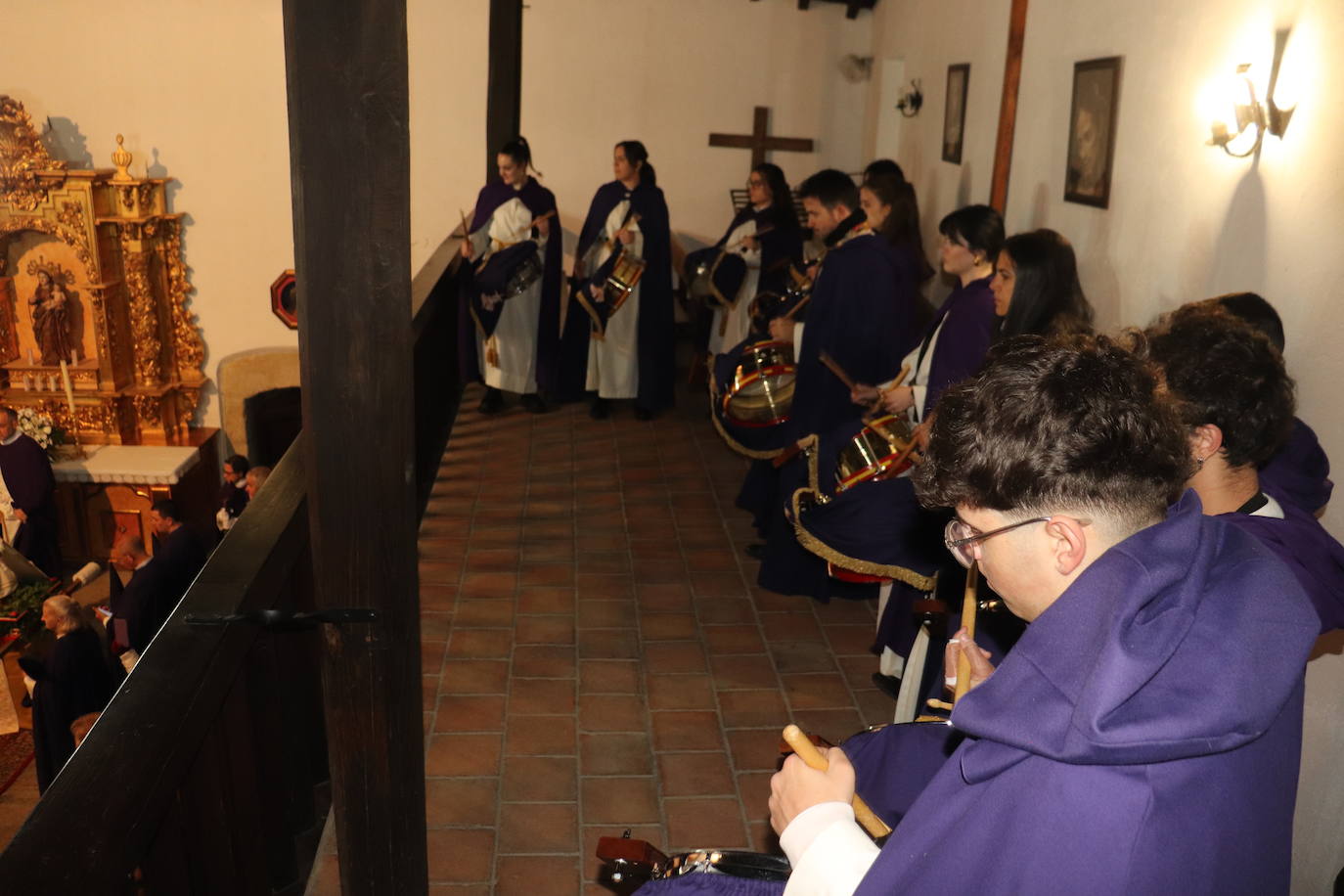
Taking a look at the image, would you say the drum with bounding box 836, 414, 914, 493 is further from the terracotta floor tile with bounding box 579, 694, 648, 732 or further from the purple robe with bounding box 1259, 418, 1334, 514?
the purple robe with bounding box 1259, 418, 1334, 514

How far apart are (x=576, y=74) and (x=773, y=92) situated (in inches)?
72.7

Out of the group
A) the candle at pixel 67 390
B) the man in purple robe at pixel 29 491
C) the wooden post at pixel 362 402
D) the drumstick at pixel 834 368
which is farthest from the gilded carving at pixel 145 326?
the wooden post at pixel 362 402

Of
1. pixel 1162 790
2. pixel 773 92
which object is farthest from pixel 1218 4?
pixel 773 92

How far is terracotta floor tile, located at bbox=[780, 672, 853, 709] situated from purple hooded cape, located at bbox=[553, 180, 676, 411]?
3.62 m

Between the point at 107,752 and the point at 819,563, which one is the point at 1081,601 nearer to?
the point at 107,752

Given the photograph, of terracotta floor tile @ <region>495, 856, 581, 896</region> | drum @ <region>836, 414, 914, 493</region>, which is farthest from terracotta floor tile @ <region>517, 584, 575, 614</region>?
terracotta floor tile @ <region>495, 856, 581, 896</region>

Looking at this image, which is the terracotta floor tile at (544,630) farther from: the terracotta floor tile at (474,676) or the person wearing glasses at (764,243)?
the person wearing glasses at (764,243)

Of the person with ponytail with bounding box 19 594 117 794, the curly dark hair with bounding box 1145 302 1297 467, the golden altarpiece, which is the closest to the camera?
the curly dark hair with bounding box 1145 302 1297 467

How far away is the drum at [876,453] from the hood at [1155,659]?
275cm

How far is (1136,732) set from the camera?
1229mm

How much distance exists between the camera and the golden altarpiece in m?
13.0

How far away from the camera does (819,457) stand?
4.54 meters

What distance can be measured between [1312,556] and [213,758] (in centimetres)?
228

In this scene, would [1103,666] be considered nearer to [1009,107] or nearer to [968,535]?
[968,535]
